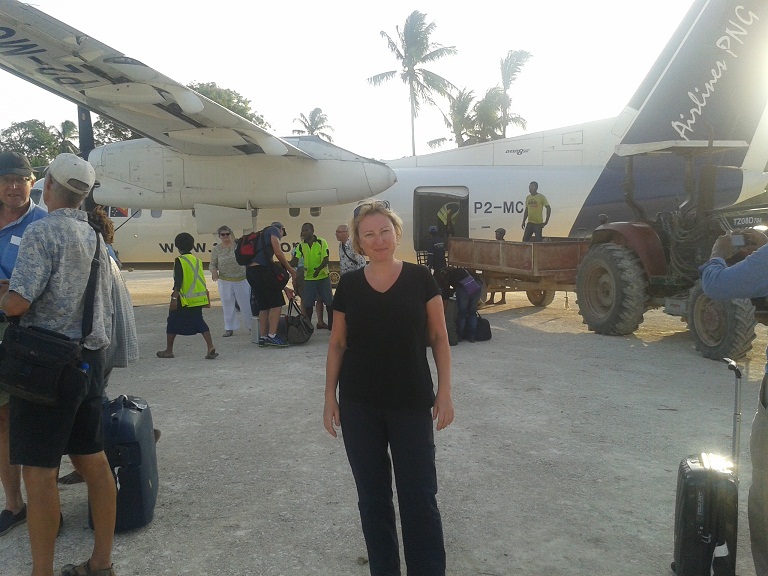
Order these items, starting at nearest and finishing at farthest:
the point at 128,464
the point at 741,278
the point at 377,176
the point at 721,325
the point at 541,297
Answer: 1. the point at 741,278
2. the point at 128,464
3. the point at 721,325
4. the point at 541,297
5. the point at 377,176

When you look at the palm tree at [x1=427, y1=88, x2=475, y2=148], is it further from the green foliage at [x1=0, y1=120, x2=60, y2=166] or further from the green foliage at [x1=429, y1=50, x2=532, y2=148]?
the green foliage at [x1=0, y1=120, x2=60, y2=166]

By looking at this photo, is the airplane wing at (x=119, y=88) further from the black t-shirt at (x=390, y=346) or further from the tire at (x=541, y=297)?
the black t-shirt at (x=390, y=346)

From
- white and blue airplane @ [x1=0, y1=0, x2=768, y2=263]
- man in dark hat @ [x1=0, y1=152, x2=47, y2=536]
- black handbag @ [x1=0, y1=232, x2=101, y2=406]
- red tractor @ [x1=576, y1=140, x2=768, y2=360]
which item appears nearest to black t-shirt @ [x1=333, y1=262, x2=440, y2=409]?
black handbag @ [x1=0, y1=232, x2=101, y2=406]

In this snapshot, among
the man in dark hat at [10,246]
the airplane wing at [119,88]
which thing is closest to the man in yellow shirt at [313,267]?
the airplane wing at [119,88]

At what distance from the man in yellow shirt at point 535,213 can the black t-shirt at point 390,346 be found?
10.3 m

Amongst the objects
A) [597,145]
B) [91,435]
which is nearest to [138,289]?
[597,145]

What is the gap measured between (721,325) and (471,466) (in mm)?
4477

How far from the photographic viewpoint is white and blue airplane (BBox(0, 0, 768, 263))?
29.9 feet

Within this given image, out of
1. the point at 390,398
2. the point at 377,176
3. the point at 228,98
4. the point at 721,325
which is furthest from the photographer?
Result: the point at 228,98

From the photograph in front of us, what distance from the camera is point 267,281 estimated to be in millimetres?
8359

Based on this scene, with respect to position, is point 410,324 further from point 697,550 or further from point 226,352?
point 226,352

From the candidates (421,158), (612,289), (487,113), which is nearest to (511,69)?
(487,113)

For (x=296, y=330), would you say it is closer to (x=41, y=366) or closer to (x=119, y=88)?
(x=119, y=88)

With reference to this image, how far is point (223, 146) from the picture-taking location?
40.1ft
